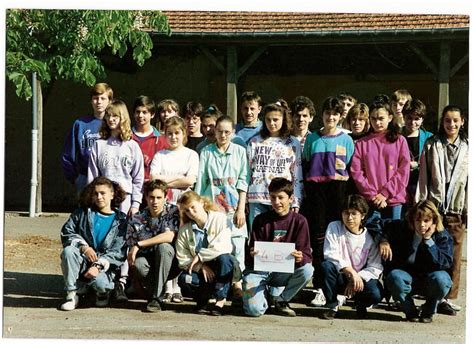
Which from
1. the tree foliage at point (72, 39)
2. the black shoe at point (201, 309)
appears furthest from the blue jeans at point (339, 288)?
the tree foliage at point (72, 39)

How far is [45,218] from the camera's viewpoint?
8.46 meters

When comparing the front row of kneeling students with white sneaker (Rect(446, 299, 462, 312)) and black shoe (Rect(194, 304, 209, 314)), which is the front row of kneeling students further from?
white sneaker (Rect(446, 299, 462, 312))

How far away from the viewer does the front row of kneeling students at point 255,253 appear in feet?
21.8

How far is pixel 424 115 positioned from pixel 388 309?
1505 mm

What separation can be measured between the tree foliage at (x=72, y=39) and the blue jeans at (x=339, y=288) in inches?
85.3

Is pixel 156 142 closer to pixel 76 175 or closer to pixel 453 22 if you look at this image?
pixel 76 175

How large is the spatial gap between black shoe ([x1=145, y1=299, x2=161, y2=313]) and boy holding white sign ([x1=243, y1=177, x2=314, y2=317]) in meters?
0.63

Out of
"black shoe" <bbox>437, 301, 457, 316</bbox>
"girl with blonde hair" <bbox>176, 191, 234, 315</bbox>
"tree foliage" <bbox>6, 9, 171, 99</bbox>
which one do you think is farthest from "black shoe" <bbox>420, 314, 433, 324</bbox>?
"tree foliage" <bbox>6, 9, 171, 99</bbox>

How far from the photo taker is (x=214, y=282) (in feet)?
21.9

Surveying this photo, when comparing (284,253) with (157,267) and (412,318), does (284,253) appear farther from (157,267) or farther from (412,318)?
(412,318)

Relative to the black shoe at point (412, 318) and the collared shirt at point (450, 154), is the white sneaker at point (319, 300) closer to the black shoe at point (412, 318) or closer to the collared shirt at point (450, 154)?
the black shoe at point (412, 318)

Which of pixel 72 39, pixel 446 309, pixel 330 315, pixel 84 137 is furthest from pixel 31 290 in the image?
pixel 446 309

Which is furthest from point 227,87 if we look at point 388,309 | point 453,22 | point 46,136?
point 388,309

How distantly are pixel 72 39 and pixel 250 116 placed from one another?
59.4 inches
